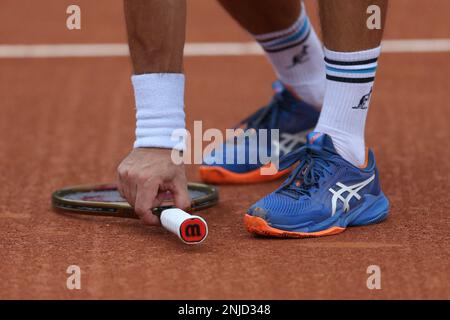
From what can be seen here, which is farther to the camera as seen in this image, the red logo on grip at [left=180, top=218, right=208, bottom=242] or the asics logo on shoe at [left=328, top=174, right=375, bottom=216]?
the asics logo on shoe at [left=328, top=174, right=375, bottom=216]

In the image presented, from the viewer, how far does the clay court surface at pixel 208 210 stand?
1929 millimetres

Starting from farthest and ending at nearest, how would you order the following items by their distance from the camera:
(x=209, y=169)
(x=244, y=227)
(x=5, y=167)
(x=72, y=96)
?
(x=72, y=96) → (x=5, y=167) → (x=209, y=169) → (x=244, y=227)

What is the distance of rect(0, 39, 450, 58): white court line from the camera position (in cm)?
484

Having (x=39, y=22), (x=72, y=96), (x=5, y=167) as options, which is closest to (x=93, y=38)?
(x=39, y=22)

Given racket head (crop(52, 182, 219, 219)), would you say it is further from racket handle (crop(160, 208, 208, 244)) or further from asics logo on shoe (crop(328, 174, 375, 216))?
asics logo on shoe (crop(328, 174, 375, 216))

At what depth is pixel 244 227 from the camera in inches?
91.0

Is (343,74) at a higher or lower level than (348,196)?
higher

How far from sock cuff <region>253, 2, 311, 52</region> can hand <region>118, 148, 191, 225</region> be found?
691mm

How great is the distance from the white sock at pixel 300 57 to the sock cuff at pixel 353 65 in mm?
523

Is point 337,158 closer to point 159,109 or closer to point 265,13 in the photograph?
point 159,109

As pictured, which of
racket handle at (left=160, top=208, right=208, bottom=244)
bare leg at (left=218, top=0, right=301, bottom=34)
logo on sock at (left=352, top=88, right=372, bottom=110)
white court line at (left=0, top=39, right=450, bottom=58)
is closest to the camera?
racket handle at (left=160, top=208, right=208, bottom=244)

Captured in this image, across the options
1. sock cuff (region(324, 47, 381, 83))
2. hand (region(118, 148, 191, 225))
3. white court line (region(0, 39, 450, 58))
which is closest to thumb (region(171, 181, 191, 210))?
hand (region(118, 148, 191, 225))

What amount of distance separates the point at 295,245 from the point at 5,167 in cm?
112
